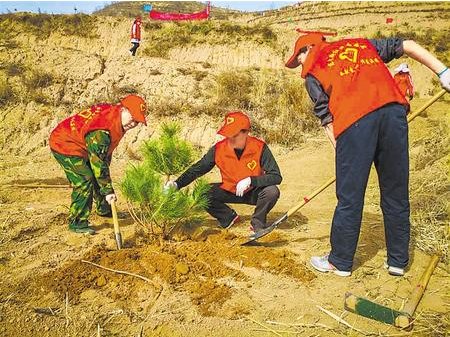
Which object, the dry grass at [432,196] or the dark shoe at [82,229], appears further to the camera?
the dark shoe at [82,229]

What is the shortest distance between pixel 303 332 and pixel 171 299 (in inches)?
35.2

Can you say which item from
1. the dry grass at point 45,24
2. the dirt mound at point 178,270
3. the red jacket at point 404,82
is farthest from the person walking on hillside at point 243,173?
the dry grass at point 45,24

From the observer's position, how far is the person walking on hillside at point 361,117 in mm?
2490

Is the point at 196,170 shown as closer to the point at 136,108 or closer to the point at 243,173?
the point at 243,173

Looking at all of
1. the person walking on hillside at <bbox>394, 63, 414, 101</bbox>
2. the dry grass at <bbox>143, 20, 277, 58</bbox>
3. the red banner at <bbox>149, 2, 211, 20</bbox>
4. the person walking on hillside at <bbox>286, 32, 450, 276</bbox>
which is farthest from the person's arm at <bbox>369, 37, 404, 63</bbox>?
the red banner at <bbox>149, 2, 211, 20</bbox>

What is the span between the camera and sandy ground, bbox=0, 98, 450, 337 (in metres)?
2.39

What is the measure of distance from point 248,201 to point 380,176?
1378mm

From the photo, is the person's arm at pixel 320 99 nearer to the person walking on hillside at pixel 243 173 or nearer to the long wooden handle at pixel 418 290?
the person walking on hillside at pixel 243 173

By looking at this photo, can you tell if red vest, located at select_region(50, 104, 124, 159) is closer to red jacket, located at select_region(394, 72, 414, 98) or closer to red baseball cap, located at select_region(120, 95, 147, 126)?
red baseball cap, located at select_region(120, 95, 147, 126)

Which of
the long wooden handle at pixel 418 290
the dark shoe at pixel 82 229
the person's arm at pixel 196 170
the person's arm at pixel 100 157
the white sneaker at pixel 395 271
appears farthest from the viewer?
the dark shoe at pixel 82 229

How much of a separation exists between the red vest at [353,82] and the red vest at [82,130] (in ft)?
5.91

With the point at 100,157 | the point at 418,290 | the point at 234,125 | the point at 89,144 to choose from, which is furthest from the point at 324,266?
the point at 89,144

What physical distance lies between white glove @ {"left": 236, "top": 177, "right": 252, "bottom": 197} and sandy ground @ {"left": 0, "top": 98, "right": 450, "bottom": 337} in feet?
1.43

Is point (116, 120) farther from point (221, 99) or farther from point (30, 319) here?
point (221, 99)
